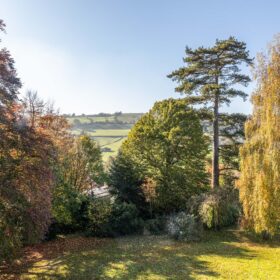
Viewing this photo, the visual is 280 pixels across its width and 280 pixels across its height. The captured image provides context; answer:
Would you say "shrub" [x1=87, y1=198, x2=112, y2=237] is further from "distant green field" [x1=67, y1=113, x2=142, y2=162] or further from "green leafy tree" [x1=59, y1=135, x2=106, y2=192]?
"distant green field" [x1=67, y1=113, x2=142, y2=162]

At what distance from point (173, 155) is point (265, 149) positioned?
28.2 ft

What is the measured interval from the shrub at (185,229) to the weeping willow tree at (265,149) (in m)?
4.09

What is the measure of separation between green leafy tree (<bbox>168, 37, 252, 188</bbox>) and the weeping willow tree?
713 cm

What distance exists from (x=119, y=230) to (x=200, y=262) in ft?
22.2

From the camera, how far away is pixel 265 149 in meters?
12.5

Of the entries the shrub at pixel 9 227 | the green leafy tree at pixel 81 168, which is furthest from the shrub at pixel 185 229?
the shrub at pixel 9 227

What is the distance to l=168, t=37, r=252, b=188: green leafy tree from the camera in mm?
19812

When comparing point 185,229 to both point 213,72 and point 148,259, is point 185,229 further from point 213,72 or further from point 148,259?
point 213,72

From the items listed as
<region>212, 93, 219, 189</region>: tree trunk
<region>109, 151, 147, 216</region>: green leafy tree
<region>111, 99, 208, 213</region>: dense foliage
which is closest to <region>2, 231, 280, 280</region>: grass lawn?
<region>109, 151, 147, 216</region>: green leafy tree

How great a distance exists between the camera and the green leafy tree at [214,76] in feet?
65.0

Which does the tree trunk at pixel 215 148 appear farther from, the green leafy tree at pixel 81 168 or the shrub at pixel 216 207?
the green leafy tree at pixel 81 168

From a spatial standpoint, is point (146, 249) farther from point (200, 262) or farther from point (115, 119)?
point (115, 119)

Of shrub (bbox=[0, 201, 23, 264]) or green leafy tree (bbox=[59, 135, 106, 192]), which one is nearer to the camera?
shrub (bbox=[0, 201, 23, 264])

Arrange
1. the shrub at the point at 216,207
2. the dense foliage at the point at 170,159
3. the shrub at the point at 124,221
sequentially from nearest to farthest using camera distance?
1. the shrub at the point at 216,207
2. the shrub at the point at 124,221
3. the dense foliage at the point at 170,159
